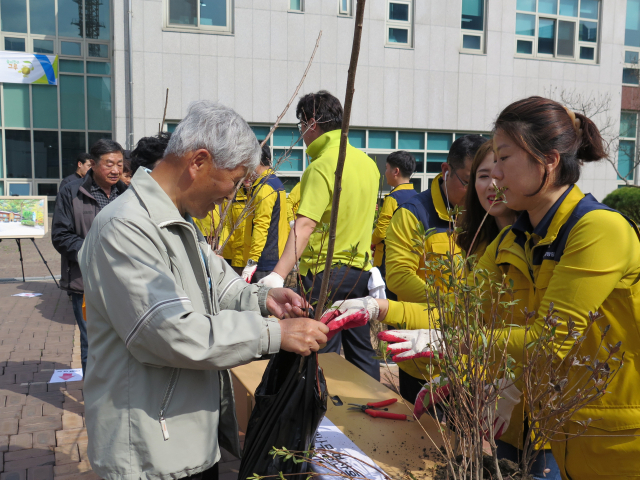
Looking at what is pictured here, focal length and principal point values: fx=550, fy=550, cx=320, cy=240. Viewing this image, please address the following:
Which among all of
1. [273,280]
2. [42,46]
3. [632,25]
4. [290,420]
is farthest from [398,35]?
[290,420]

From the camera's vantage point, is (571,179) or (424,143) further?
(424,143)

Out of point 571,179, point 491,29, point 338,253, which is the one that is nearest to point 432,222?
point 338,253

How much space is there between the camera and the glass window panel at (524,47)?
670 inches

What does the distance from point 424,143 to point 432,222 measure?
45.0 feet

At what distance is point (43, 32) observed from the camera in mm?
17578

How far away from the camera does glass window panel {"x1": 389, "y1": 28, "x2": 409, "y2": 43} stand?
1561 centimetres

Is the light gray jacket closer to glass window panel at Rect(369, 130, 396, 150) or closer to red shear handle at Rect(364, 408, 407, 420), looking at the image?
red shear handle at Rect(364, 408, 407, 420)

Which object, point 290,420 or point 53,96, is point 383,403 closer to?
point 290,420

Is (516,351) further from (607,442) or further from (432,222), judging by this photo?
(432,222)

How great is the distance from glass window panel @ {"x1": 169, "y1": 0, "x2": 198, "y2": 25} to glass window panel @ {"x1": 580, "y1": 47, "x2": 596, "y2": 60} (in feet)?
40.1

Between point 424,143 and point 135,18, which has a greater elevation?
point 135,18

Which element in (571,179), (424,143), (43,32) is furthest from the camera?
(43,32)

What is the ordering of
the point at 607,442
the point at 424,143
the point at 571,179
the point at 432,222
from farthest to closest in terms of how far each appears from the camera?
the point at 424,143, the point at 432,222, the point at 571,179, the point at 607,442

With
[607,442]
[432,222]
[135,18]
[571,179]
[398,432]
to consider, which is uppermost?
[135,18]
